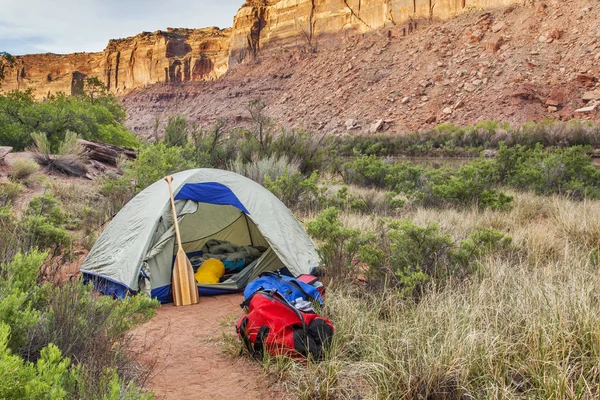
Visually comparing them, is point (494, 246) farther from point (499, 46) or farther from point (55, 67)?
point (55, 67)

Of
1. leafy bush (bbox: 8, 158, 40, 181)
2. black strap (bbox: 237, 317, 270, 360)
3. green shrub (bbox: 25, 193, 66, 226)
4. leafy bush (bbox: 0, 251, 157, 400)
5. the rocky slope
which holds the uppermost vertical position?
the rocky slope

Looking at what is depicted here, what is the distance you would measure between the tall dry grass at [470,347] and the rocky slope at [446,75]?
2763 cm

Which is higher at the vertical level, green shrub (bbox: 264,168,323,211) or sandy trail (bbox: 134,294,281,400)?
green shrub (bbox: 264,168,323,211)

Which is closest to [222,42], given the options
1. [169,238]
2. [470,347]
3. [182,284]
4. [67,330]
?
[169,238]

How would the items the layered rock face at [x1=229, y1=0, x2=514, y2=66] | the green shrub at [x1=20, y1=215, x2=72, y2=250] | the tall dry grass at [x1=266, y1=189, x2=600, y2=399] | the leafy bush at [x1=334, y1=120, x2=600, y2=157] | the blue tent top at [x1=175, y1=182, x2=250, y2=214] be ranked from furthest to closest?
the layered rock face at [x1=229, y1=0, x2=514, y2=66] → the leafy bush at [x1=334, y1=120, x2=600, y2=157] → the blue tent top at [x1=175, y1=182, x2=250, y2=214] → the green shrub at [x1=20, y1=215, x2=72, y2=250] → the tall dry grass at [x1=266, y1=189, x2=600, y2=399]

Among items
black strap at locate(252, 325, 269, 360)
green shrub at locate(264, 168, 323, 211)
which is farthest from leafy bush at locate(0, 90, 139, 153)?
black strap at locate(252, 325, 269, 360)

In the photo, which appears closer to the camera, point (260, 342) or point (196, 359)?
point (260, 342)

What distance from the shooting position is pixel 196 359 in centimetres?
383

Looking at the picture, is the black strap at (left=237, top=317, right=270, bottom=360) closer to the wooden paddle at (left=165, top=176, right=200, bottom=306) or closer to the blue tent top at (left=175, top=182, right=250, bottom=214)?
the wooden paddle at (left=165, top=176, right=200, bottom=306)

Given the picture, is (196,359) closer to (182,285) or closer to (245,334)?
(245,334)

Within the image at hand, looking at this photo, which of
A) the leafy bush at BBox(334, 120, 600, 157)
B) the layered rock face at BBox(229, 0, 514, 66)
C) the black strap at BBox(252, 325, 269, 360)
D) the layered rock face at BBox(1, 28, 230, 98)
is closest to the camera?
the black strap at BBox(252, 325, 269, 360)

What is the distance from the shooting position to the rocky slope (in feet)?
106

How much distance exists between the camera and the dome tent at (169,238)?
5.30m

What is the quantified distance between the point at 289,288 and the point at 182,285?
137cm
